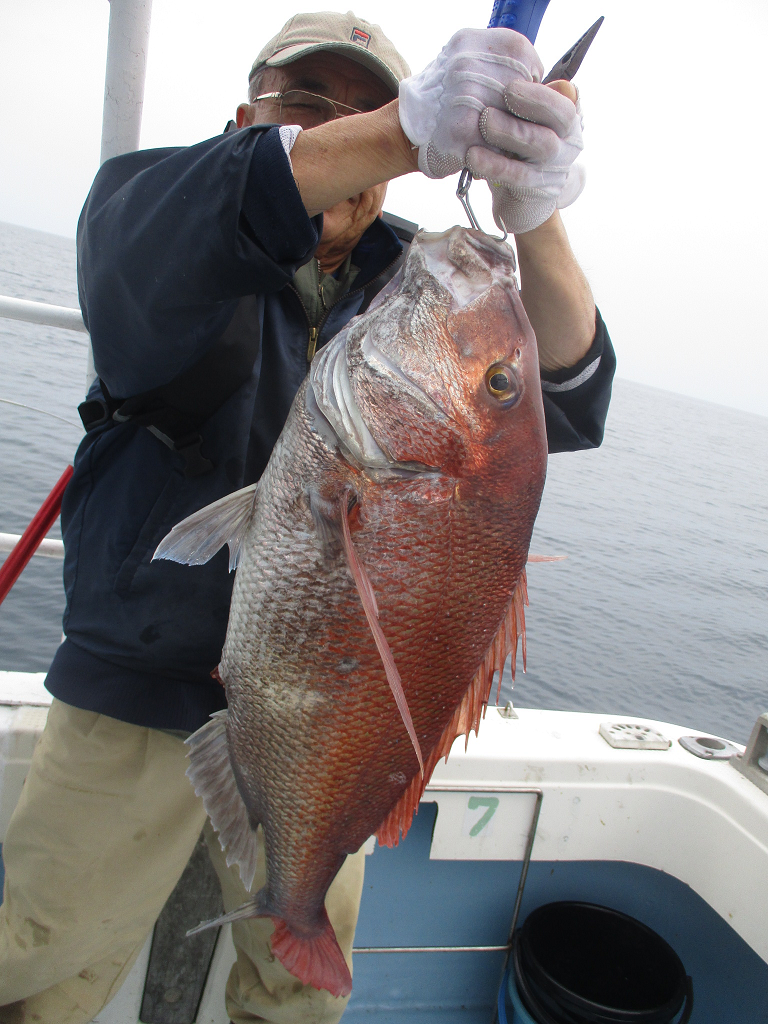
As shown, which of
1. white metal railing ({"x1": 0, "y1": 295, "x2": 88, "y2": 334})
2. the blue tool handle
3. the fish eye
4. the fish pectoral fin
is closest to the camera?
the fish pectoral fin

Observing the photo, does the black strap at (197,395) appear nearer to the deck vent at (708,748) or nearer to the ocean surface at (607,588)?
the deck vent at (708,748)

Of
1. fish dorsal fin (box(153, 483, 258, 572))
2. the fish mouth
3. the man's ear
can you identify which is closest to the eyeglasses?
the man's ear

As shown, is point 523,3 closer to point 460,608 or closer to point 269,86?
point 269,86

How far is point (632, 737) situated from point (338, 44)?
237 centimetres

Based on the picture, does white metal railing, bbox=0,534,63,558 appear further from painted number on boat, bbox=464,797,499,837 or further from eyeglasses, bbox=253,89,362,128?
painted number on boat, bbox=464,797,499,837

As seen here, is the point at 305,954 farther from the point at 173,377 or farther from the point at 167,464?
the point at 173,377

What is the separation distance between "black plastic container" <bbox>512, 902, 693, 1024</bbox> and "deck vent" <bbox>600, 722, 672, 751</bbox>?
2.03ft

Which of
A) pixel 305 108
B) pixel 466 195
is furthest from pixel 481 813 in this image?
pixel 305 108

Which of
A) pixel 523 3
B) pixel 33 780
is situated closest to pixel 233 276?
pixel 523 3

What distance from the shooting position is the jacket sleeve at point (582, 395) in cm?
177

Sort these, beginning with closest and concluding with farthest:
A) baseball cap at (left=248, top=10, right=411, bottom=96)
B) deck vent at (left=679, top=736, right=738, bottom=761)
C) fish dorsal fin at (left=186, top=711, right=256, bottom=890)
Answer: fish dorsal fin at (left=186, top=711, right=256, bottom=890)
baseball cap at (left=248, top=10, right=411, bottom=96)
deck vent at (left=679, top=736, right=738, bottom=761)

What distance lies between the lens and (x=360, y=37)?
176 centimetres

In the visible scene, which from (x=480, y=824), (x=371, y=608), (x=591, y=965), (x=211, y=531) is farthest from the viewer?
(x=591, y=965)

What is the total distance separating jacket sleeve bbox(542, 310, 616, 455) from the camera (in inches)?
69.6
